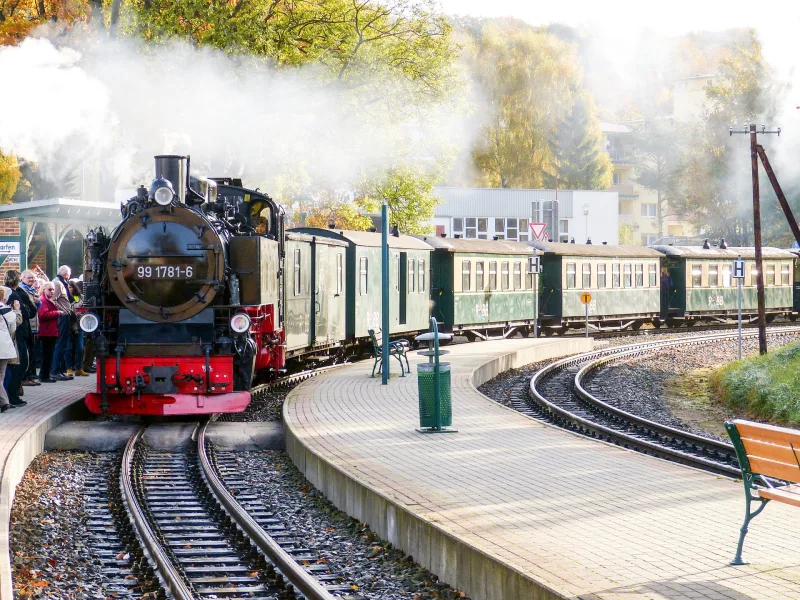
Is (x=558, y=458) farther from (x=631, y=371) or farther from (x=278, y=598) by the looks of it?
(x=631, y=371)

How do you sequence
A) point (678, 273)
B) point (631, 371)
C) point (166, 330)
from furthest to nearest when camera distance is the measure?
point (678, 273) < point (631, 371) < point (166, 330)

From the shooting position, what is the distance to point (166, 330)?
14555 millimetres

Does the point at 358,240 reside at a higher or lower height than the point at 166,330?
higher

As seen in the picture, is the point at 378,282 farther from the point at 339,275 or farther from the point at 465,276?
the point at 465,276

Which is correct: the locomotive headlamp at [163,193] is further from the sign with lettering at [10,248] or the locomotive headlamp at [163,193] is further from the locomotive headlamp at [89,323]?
the sign with lettering at [10,248]

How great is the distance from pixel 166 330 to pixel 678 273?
2828 cm

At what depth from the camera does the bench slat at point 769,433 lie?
6.43 m

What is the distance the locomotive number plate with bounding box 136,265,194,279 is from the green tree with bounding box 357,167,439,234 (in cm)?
2456

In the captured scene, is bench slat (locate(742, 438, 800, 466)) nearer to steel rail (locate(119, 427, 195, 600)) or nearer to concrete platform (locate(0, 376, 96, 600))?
steel rail (locate(119, 427, 195, 600))

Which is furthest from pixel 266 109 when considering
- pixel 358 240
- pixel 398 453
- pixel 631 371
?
pixel 398 453

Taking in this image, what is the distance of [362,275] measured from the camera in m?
23.6

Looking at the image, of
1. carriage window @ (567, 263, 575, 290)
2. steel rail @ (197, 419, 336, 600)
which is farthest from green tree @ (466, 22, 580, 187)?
steel rail @ (197, 419, 336, 600)

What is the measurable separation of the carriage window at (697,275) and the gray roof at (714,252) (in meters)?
0.35

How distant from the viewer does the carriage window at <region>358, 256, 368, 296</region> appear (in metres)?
23.4
